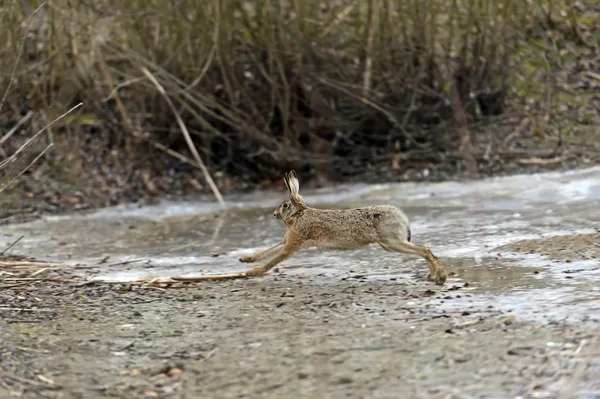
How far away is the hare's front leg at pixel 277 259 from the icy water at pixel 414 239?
12cm

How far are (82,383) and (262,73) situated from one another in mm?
7586

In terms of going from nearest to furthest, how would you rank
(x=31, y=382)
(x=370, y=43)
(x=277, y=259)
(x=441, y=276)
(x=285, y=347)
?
(x=31, y=382) → (x=285, y=347) → (x=441, y=276) → (x=277, y=259) → (x=370, y=43)

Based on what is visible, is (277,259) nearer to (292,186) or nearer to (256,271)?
(256,271)

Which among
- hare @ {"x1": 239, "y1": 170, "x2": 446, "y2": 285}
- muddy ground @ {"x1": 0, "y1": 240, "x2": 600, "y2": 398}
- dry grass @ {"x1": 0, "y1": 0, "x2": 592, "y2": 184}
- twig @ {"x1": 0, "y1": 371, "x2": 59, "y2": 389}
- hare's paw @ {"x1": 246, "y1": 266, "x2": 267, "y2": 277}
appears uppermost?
dry grass @ {"x1": 0, "y1": 0, "x2": 592, "y2": 184}

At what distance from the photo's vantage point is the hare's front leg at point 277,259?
6930mm

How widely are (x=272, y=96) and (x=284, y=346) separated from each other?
7.07 meters

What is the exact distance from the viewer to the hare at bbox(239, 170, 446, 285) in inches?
258

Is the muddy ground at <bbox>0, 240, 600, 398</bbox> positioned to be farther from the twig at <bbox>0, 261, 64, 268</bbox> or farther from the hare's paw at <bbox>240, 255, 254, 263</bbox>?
the hare's paw at <bbox>240, 255, 254, 263</bbox>

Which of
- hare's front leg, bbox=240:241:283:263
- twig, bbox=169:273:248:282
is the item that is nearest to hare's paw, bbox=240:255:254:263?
hare's front leg, bbox=240:241:283:263

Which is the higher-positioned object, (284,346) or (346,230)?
(346,230)

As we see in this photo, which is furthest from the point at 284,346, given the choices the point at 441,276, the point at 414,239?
the point at 414,239

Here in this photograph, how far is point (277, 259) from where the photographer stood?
22.7 ft

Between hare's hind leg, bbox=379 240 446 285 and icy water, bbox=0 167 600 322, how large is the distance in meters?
0.08

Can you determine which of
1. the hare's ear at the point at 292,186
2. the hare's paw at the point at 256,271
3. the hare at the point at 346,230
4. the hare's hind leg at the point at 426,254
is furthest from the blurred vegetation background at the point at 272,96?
the hare's hind leg at the point at 426,254
